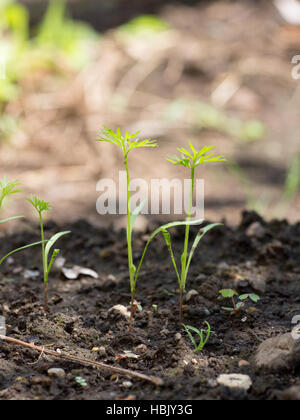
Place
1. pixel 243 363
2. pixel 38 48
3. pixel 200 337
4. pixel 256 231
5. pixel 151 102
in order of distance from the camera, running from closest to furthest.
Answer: pixel 243 363
pixel 200 337
pixel 256 231
pixel 151 102
pixel 38 48

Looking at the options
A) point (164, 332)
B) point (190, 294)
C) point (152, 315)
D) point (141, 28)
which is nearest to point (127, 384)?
point (164, 332)

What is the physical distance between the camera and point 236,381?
136 cm

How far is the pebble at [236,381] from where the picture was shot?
134 centimetres

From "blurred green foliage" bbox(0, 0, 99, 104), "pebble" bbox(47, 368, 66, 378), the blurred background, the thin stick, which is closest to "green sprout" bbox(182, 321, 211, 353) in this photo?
the thin stick

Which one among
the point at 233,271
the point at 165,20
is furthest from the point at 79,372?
the point at 165,20

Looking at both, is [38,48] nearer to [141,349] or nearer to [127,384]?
[141,349]

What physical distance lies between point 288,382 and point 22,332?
2.79ft

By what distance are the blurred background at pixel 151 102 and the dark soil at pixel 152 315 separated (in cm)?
96

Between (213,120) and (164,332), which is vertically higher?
(213,120)

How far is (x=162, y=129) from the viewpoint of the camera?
15.3 ft

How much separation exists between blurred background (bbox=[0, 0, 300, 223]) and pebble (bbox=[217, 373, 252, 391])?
6.58 feet

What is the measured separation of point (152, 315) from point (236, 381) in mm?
486

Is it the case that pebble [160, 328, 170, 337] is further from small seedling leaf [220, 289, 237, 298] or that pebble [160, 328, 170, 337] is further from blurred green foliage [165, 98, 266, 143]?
blurred green foliage [165, 98, 266, 143]

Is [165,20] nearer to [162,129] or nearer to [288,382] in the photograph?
[162,129]
